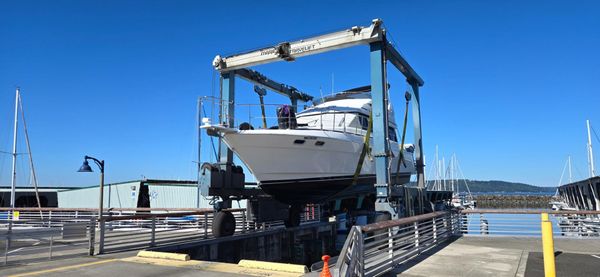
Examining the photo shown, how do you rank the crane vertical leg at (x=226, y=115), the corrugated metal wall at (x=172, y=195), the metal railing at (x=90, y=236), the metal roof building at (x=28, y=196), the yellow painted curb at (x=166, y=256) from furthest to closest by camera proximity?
the metal roof building at (x=28, y=196), the corrugated metal wall at (x=172, y=195), the crane vertical leg at (x=226, y=115), the metal railing at (x=90, y=236), the yellow painted curb at (x=166, y=256)

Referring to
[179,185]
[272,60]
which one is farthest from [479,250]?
[179,185]

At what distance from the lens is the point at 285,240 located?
15.7m

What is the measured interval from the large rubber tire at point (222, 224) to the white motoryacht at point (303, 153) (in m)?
1.67

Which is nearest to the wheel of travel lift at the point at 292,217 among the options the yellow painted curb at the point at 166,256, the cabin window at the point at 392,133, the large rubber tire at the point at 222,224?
the large rubber tire at the point at 222,224

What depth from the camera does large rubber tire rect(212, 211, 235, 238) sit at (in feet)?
43.1

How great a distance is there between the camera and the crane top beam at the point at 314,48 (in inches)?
534

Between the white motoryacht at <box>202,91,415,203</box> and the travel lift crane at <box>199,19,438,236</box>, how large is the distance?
655 millimetres

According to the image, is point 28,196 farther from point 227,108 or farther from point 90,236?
point 90,236

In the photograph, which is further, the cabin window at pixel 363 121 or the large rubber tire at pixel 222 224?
the cabin window at pixel 363 121

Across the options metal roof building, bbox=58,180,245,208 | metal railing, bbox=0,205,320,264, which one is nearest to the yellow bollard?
metal railing, bbox=0,205,320,264

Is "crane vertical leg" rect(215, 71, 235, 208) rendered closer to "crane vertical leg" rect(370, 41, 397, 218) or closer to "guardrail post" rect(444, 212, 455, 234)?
"crane vertical leg" rect(370, 41, 397, 218)

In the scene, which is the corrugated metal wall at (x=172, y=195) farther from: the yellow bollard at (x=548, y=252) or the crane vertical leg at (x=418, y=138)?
the yellow bollard at (x=548, y=252)

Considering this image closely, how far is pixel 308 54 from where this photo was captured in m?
14.8

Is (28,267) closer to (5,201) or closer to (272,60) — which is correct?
(272,60)
